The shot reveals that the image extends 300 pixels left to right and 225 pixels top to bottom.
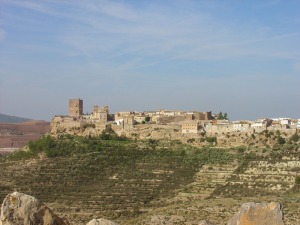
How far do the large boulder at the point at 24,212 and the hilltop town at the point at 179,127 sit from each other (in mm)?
50104

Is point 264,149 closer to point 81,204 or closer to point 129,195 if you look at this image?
point 129,195

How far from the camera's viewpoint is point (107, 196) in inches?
1652

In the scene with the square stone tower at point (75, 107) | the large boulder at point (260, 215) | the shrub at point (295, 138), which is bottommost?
the shrub at point (295, 138)

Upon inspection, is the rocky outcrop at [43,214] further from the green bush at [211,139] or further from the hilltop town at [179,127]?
the green bush at [211,139]

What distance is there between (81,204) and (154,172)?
10.1 meters

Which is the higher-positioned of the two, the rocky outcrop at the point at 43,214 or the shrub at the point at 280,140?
the rocky outcrop at the point at 43,214

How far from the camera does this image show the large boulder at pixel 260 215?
6.95m

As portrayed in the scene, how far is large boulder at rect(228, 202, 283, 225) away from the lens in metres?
6.95

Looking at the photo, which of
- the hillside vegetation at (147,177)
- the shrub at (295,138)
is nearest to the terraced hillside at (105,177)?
the hillside vegetation at (147,177)

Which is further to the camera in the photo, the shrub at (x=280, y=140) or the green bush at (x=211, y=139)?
the green bush at (x=211, y=139)

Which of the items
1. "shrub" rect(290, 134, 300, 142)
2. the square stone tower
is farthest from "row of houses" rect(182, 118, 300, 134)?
the square stone tower

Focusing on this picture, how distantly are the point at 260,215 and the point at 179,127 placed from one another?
55.6 meters

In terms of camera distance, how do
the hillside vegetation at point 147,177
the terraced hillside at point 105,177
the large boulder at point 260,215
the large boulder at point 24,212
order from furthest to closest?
the terraced hillside at point 105,177, the hillside vegetation at point 147,177, the large boulder at point 260,215, the large boulder at point 24,212

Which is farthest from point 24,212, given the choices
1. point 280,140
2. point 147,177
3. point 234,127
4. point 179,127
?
point 179,127
